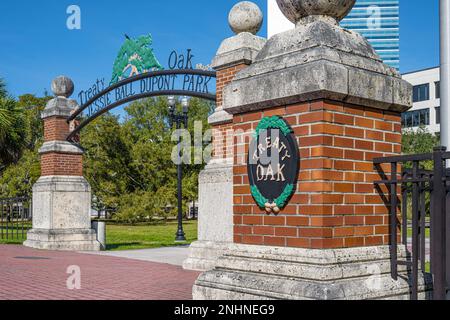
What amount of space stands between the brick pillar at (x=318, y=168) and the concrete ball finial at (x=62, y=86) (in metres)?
11.9

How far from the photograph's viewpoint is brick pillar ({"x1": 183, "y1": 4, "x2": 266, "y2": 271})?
386 inches

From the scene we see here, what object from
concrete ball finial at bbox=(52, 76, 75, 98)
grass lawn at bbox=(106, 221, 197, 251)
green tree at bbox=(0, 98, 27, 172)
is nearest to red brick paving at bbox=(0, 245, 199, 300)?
grass lawn at bbox=(106, 221, 197, 251)

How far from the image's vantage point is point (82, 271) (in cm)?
990

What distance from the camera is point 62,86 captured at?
16000 mm

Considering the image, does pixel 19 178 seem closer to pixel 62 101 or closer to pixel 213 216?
pixel 62 101

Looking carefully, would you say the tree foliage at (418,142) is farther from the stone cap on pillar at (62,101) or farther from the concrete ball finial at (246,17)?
the concrete ball finial at (246,17)

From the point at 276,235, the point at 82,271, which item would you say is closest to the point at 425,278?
the point at 276,235

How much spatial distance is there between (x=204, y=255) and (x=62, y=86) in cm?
812

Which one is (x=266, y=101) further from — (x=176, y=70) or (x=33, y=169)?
(x=33, y=169)

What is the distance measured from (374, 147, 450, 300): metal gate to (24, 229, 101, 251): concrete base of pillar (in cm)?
1168

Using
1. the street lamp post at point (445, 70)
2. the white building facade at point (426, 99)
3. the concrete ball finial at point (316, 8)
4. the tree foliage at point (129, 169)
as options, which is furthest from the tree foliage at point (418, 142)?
the concrete ball finial at point (316, 8)

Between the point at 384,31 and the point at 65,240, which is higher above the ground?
the point at 384,31

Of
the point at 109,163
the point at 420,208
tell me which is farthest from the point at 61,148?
the point at 109,163

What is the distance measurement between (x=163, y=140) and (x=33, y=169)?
27.9ft
